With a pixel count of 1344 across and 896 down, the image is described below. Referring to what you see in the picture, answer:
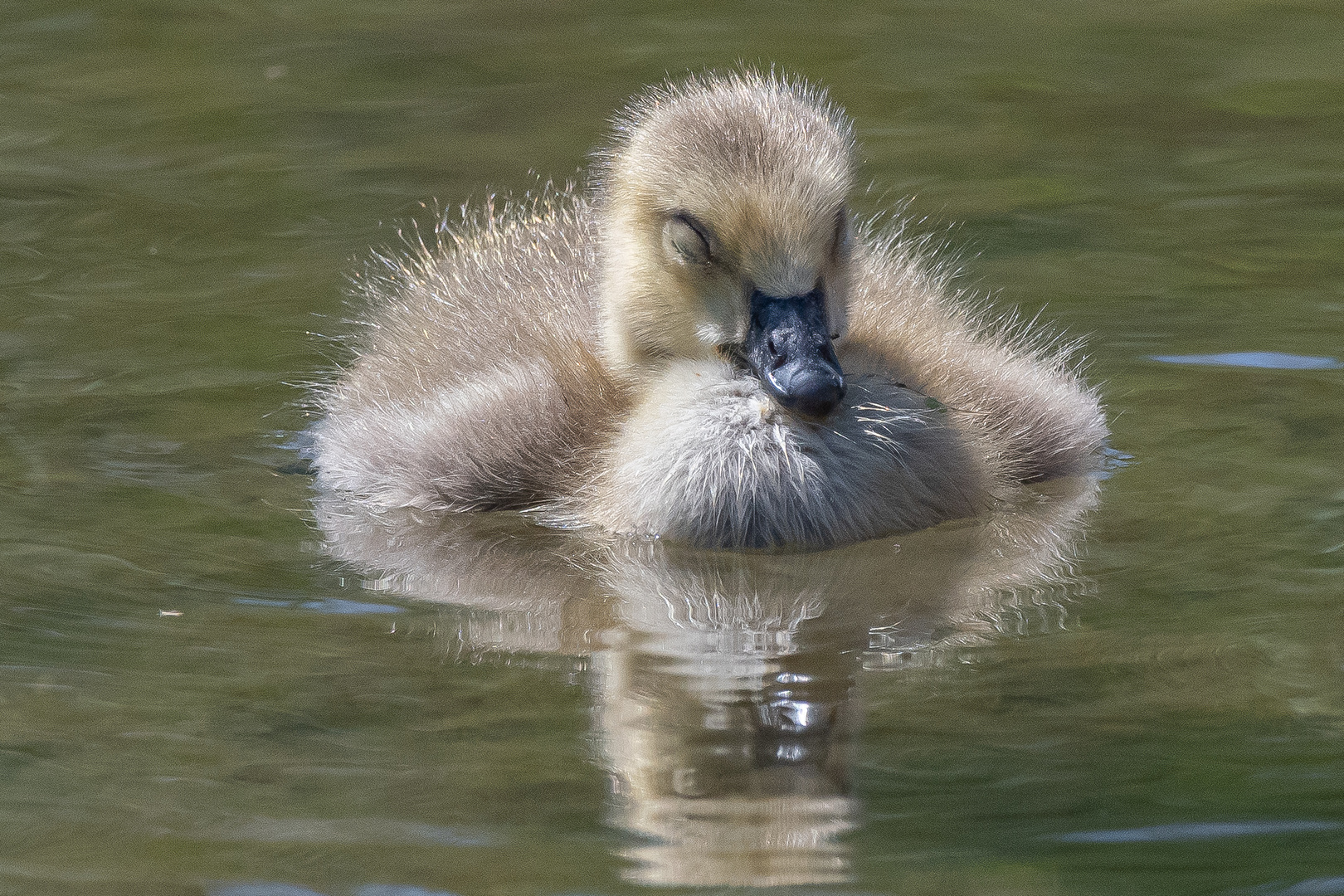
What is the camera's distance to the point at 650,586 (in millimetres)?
4340

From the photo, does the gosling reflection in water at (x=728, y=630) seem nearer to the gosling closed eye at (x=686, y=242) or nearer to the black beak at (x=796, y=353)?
the black beak at (x=796, y=353)

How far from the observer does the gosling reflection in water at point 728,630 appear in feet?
9.97

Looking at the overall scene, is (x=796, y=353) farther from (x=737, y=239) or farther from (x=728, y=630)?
(x=728, y=630)

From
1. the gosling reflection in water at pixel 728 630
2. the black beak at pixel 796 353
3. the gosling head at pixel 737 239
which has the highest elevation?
the gosling head at pixel 737 239

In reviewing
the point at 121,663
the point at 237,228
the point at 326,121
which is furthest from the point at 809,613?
the point at 326,121

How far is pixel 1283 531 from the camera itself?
4469 millimetres

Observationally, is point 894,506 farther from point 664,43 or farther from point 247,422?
point 664,43

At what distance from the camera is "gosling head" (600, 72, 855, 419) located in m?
4.38

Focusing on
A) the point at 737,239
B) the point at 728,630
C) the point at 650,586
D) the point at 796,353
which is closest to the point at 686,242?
the point at 737,239

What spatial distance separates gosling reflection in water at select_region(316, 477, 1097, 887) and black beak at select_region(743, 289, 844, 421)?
39 centimetres

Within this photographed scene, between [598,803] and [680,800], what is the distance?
0.12 m

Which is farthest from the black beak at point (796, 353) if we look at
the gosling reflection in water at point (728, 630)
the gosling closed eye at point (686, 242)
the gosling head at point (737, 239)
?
the gosling reflection in water at point (728, 630)

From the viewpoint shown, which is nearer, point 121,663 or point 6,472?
point 121,663

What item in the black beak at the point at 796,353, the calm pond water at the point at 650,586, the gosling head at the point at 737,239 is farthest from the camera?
the gosling head at the point at 737,239
